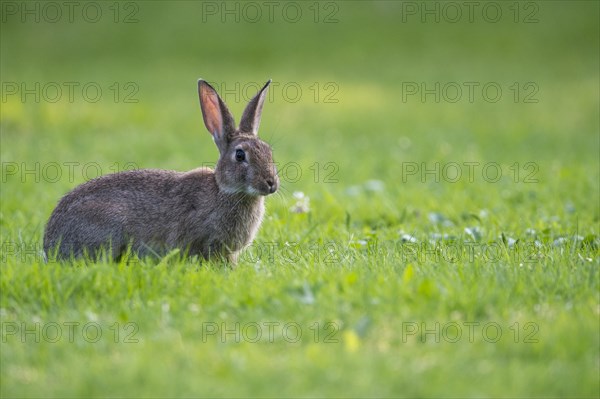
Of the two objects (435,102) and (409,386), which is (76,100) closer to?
(435,102)

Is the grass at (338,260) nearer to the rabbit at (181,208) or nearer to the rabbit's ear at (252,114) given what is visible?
the rabbit at (181,208)

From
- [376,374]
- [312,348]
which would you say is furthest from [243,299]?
[376,374]

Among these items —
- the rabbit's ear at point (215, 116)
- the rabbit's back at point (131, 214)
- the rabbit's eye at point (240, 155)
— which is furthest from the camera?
the rabbit's ear at point (215, 116)

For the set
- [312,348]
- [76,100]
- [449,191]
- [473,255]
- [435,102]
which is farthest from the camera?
[435,102]

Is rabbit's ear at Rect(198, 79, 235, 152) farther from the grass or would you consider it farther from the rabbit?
the grass

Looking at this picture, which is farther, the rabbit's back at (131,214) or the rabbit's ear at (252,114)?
the rabbit's ear at (252,114)

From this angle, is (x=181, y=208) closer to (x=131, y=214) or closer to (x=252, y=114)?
(x=131, y=214)

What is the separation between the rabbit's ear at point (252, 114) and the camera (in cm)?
762

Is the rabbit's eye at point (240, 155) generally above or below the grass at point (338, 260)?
above

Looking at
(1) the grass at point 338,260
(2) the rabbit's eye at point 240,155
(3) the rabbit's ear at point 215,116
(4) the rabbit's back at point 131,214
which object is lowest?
(1) the grass at point 338,260

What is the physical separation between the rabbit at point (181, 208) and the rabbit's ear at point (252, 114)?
0.03 ft

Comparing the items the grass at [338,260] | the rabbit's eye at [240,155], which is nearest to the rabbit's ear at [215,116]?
the rabbit's eye at [240,155]

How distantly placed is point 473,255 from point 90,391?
12.6ft

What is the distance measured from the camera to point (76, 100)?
2047 cm
